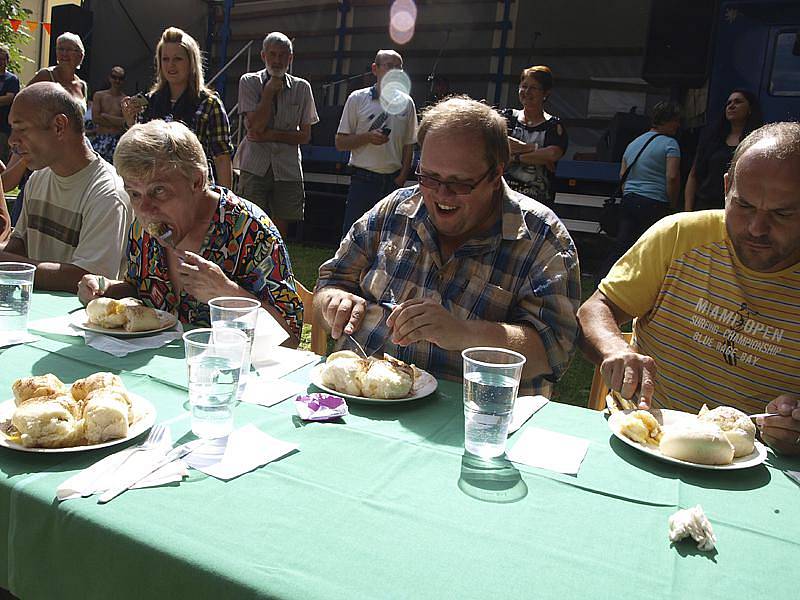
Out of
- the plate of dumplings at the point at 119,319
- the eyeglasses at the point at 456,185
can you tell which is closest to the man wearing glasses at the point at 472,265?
the eyeglasses at the point at 456,185

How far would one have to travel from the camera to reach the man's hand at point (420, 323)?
5.44ft

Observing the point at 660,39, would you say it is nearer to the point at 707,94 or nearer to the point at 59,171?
the point at 707,94

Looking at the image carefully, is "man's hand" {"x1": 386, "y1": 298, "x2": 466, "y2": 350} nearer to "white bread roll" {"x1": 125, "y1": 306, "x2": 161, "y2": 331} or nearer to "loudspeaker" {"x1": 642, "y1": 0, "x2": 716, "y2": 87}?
"white bread roll" {"x1": 125, "y1": 306, "x2": 161, "y2": 331}

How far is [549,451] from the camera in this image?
4.26 feet

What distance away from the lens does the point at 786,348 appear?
178 centimetres

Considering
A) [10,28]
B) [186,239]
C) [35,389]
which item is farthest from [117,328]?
[10,28]

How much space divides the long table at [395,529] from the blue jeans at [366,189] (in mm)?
4631

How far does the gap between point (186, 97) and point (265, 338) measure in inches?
120

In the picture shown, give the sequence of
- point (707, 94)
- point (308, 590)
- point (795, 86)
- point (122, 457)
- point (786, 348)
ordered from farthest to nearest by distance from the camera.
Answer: point (707, 94), point (795, 86), point (786, 348), point (122, 457), point (308, 590)

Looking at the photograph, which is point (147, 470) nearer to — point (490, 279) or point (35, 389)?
point (35, 389)

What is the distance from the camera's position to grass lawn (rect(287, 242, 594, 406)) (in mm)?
3861

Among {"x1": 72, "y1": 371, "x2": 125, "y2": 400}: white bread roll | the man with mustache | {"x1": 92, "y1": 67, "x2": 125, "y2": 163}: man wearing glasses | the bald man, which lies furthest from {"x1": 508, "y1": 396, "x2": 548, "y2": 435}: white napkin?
{"x1": 92, "y1": 67, "x2": 125, "y2": 163}: man wearing glasses

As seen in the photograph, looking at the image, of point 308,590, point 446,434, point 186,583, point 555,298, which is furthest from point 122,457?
point 555,298

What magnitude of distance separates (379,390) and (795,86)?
225 inches
